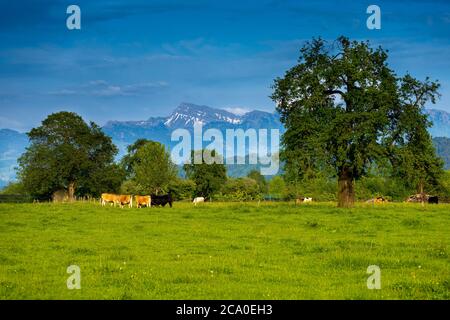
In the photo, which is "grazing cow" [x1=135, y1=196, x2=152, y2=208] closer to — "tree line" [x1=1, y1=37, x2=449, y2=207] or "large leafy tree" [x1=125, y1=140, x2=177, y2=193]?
"tree line" [x1=1, y1=37, x2=449, y2=207]

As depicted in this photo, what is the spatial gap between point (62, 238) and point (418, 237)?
53.7 ft

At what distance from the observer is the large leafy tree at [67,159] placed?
8356cm

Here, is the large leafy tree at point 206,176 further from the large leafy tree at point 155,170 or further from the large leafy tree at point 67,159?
the large leafy tree at point 67,159

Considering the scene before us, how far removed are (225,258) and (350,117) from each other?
30177 mm

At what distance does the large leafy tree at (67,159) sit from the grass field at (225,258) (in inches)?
2017

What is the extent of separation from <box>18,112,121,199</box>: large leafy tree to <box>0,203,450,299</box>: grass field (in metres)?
51.2

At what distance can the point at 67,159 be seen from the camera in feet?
276

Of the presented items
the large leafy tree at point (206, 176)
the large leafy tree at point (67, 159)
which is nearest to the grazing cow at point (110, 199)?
the large leafy tree at point (67, 159)

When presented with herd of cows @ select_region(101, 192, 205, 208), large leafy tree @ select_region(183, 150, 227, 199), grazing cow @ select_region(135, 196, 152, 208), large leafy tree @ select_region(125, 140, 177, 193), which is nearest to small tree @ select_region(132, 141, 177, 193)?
large leafy tree @ select_region(125, 140, 177, 193)

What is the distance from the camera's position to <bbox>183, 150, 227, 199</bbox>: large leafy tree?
126 m

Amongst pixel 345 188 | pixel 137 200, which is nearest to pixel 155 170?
pixel 137 200

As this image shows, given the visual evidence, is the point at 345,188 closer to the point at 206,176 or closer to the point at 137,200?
the point at 137,200
